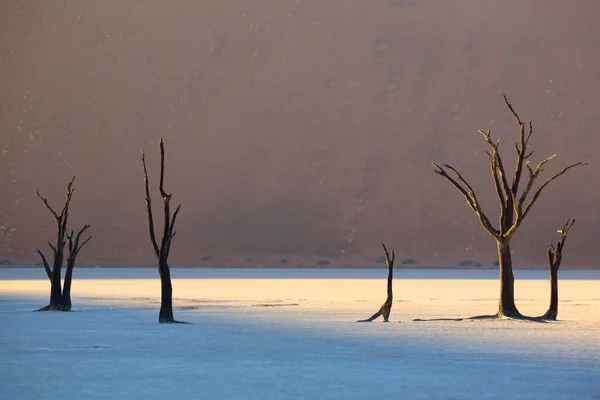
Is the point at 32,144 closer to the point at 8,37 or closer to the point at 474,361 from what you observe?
the point at 8,37

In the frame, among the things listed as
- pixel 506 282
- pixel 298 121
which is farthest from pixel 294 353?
pixel 298 121

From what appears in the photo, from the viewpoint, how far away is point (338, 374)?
11297 millimetres

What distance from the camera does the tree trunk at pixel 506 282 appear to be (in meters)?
19.5

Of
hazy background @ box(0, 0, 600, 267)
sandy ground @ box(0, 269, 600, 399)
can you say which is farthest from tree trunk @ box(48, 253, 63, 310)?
hazy background @ box(0, 0, 600, 267)

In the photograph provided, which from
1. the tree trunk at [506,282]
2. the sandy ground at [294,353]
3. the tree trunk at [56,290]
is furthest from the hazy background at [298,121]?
the tree trunk at [506,282]

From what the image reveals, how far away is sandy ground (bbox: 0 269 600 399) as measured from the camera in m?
10.2

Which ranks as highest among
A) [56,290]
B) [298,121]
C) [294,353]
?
[298,121]

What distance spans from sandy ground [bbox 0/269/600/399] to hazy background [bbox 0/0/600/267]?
4416 centimetres

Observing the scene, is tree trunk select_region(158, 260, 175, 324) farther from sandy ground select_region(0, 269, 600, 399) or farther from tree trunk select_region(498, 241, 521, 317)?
tree trunk select_region(498, 241, 521, 317)

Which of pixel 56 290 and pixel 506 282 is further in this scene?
pixel 56 290

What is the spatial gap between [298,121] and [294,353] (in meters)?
58.5

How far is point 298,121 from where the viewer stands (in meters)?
71.8

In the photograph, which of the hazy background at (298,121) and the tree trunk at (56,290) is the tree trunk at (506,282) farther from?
the hazy background at (298,121)

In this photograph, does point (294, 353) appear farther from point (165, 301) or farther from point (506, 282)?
point (506, 282)
